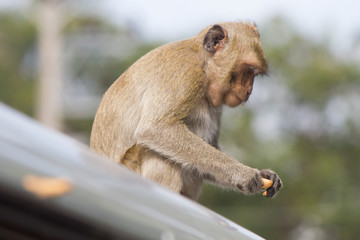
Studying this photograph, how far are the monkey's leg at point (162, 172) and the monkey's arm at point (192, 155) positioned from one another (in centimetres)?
6

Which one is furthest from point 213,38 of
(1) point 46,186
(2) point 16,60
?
(2) point 16,60

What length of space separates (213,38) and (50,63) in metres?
15.5

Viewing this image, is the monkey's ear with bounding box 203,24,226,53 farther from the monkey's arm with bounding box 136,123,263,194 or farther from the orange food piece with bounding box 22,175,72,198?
the orange food piece with bounding box 22,175,72,198

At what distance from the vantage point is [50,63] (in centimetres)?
1961

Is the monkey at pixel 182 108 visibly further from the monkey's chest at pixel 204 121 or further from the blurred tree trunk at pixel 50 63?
the blurred tree trunk at pixel 50 63

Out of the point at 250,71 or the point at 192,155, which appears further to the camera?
the point at 250,71

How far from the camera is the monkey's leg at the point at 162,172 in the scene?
4.30 m

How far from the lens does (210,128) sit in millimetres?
5000

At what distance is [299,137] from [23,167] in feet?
97.1

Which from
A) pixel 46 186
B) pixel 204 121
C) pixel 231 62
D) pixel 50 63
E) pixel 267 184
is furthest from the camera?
pixel 50 63

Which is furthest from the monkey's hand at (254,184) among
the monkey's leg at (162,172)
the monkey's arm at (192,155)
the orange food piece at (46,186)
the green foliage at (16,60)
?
the green foliage at (16,60)

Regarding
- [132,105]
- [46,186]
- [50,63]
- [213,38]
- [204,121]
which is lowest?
[46,186]

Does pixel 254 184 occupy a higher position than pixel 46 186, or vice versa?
pixel 254 184

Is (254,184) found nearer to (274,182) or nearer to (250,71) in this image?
(274,182)
